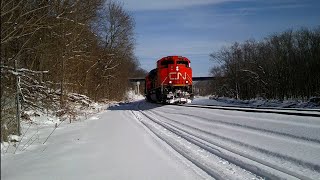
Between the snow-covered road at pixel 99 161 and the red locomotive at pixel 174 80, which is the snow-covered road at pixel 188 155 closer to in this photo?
the snow-covered road at pixel 99 161

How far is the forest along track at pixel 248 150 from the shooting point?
698 cm

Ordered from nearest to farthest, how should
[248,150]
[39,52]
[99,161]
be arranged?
[99,161] → [248,150] → [39,52]

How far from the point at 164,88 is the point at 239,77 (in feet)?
138

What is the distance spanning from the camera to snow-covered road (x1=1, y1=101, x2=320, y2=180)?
6.65 metres

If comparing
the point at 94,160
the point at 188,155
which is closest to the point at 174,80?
the point at 188,155

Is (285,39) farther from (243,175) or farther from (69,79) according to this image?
(243,175)

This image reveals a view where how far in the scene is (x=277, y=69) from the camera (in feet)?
193

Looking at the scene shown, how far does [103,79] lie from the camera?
148 ft

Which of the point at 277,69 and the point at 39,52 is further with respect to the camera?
the point at 277,69

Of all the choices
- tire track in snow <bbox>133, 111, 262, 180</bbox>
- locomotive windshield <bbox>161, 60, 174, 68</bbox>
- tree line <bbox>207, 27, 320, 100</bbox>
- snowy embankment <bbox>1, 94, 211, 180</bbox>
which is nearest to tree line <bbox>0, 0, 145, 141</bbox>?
snowy embankment <bbox>1, 94, 211, 180</bbox>

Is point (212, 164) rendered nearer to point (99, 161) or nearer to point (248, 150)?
point (248, 150)

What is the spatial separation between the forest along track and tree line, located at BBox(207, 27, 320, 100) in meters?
34.9

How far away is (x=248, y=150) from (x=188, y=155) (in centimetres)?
181

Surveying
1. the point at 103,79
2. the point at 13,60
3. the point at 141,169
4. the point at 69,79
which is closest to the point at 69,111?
the point at 69,79
